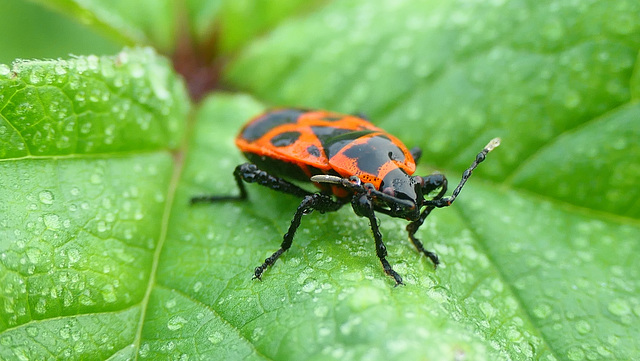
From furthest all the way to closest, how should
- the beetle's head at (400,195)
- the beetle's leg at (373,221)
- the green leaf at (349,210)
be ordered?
the beetle's head at (400,195) < the beetle's leg at (373,221) < the green leaf at (349,210)

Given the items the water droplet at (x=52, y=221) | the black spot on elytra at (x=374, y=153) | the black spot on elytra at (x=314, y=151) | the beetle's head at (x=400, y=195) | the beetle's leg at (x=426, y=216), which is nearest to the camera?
the water droplet at (x=52, y=221)

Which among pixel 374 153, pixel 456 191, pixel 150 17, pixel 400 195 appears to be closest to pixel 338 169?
pixel 374 153

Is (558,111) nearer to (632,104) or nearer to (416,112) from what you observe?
(632,104)

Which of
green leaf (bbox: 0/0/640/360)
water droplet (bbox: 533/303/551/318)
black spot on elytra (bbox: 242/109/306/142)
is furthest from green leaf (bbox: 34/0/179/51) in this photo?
water droplet (bbox: 533/303/551/318)

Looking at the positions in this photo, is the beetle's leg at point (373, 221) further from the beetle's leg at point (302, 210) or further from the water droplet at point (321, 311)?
the water droplet at point (321, 311)

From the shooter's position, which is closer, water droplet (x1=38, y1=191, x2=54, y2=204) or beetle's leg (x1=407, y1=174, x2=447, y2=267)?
water droplet (x1=38, y1=191, x2=54, y2=204)

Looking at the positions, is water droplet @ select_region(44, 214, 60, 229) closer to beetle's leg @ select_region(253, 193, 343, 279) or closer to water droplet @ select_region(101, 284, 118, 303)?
water droplet @ select_region(101, 284, 118, 303)

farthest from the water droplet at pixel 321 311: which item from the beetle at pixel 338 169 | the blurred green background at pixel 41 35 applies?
the blurred green background at pixel 41 35
